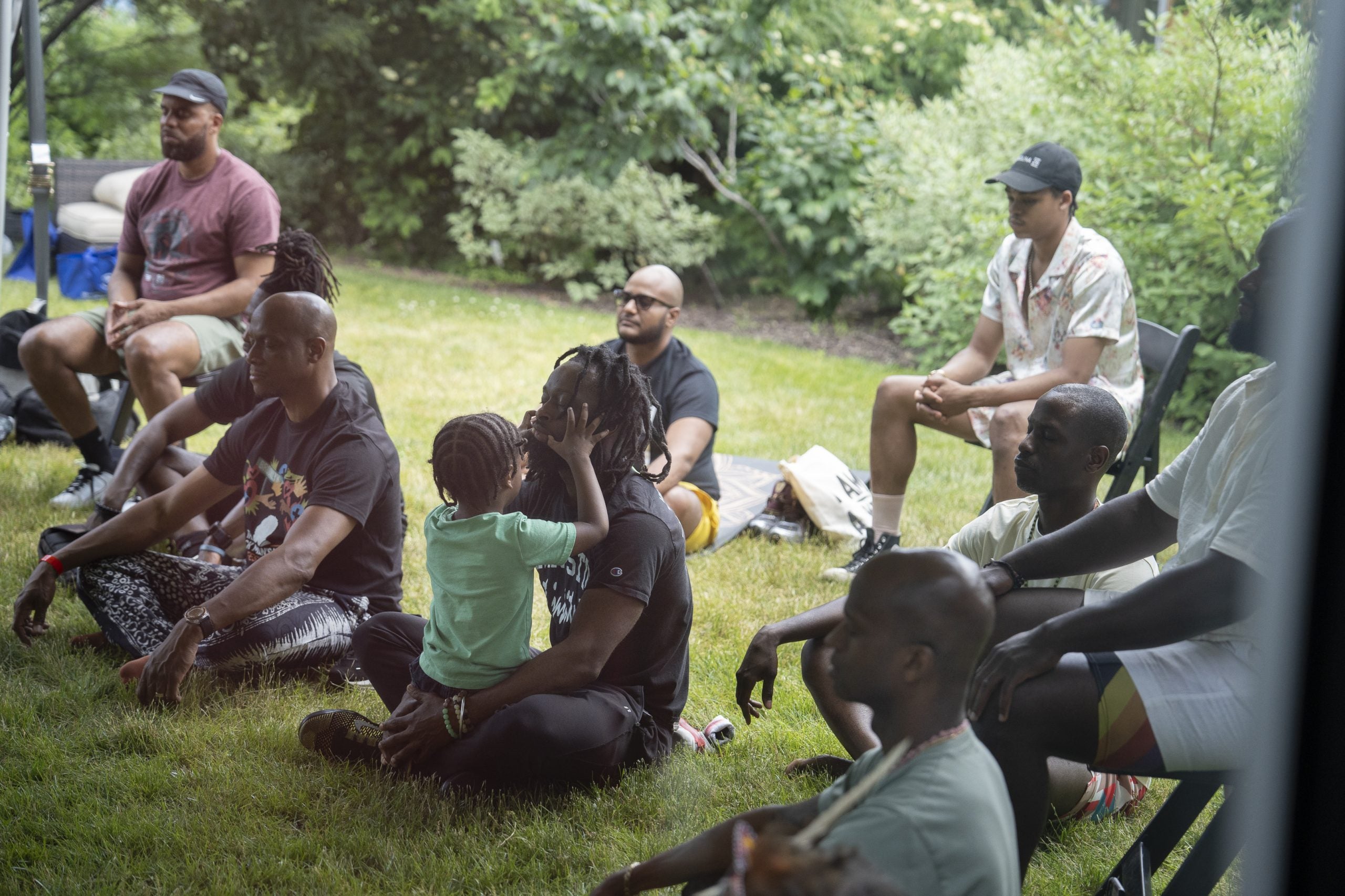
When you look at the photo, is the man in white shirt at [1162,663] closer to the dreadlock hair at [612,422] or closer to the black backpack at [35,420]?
the dreadlock hair at [612,422]

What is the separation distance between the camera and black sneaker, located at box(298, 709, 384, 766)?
278 cm

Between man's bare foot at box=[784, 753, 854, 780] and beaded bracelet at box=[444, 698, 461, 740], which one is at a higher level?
beaded bracelet at box=[444, 698, 461, 740]

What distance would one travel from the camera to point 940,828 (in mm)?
1382

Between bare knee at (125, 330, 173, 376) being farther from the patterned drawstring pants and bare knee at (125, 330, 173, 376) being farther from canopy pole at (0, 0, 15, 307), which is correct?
the patterned drawstring pants

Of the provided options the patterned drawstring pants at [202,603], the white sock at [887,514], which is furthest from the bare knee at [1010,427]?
the patterned drawstring pants at [202,603]

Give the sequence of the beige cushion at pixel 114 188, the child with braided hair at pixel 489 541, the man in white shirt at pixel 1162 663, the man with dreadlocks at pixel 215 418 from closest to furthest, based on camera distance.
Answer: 1. the man in white shirt at pixel 1162 663
2. the child with braided hair at pixel 489 541
3. the man with dreadlocks at pixel 215 418
4. the beige cushion at pixel 114 188

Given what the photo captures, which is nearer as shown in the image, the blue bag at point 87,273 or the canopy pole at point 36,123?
the canopy pole at point 36,123

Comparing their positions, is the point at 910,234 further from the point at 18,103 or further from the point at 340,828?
the point at 340,828

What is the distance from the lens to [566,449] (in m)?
2.51

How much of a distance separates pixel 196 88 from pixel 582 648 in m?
3.50

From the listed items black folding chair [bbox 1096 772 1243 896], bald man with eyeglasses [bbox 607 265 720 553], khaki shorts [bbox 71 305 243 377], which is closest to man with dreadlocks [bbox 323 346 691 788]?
black folding chair [bbox 1096 772 1243 896]

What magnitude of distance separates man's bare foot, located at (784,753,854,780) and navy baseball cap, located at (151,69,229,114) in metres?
3.72

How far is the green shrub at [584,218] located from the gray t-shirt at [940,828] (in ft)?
32.0

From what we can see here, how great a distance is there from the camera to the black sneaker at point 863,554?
4371 mm
